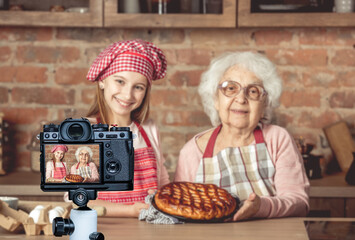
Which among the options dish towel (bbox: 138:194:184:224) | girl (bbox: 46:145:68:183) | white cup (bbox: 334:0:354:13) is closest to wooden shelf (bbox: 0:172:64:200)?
dish towel (bbox: 138:194:184:224)

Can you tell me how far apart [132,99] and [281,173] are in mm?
543

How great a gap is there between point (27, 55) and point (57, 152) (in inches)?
69.7

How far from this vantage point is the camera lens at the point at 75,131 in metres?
1.12

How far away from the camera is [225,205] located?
1663 millimetres

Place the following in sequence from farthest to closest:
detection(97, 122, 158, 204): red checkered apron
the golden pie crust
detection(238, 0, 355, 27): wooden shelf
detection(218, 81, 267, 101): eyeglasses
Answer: detection(238, 0, 355, 27): wooden shelf
detection(218, 81, 267, 101): eyeglasses
detection(97, 122, 158, 204): red checkered apron
the golden pie crust

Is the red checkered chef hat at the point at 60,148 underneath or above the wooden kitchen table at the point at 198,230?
above

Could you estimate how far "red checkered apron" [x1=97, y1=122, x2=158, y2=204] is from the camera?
6.23 ft

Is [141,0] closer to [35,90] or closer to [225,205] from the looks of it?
[35,90]

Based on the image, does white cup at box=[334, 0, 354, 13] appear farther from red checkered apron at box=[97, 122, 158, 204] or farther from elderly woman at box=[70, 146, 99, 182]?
elderly woman at box=[70, 146, 99, 182]

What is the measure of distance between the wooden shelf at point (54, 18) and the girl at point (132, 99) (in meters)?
0.69

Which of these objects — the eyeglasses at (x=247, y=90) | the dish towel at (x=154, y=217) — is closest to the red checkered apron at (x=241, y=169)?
the eyeglasses at (x=247, y=90)

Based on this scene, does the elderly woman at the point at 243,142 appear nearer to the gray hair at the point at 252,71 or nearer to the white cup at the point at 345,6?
the gray hair at the point at 252,71

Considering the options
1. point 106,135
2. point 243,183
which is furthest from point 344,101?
point 106,135

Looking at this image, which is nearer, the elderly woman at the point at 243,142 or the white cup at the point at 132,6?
the elderly woman at the point at 243,142
